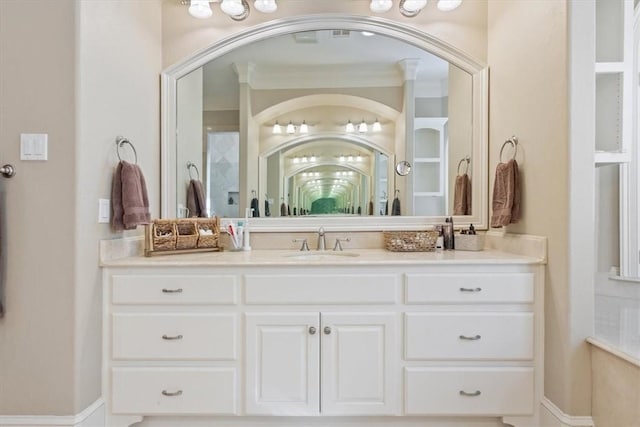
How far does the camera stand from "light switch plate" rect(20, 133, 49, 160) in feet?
5.17

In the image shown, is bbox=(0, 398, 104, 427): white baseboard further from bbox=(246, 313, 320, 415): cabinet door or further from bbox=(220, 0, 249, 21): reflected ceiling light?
bbox=(220, 0, 249, 21): reflected ceiling light

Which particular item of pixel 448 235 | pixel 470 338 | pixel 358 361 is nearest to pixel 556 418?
pixel 470 338

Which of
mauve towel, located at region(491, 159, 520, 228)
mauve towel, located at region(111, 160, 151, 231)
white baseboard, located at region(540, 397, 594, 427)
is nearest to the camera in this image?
white baseboard, located at region(540, 397, 594, 427)

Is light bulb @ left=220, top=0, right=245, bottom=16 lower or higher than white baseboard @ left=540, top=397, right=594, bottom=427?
higher

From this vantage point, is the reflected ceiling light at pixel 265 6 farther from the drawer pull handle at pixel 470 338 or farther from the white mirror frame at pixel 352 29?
the drawer pull handle at pixel 470 338

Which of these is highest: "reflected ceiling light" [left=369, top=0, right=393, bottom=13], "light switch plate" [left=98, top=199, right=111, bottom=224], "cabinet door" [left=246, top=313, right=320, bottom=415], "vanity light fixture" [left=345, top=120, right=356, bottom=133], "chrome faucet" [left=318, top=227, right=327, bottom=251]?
"reflected ceiling light" [left=369, top=0, right=393, bottom=13]

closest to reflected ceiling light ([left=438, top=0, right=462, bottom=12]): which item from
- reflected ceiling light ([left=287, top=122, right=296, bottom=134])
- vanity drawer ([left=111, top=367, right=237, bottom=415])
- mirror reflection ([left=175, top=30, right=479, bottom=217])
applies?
mirror reflection ([left=175, top=30, right=479, bottom=217])

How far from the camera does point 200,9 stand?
87.8 inches

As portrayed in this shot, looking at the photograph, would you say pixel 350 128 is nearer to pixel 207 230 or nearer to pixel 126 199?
pixel 207 230

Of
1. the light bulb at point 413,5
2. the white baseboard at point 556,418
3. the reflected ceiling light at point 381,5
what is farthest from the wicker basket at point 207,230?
the white baseboard at point 556,418

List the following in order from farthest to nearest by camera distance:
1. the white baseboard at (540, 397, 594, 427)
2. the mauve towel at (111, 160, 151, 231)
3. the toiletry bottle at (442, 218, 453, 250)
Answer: the toiletry bottle at (442, 218, 453, 250)
the mauve towel at (111, 160, 151, 231)
the white baseboard at (540, 397, 594, 427)

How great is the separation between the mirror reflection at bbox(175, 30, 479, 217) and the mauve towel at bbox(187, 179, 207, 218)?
0.03 metres

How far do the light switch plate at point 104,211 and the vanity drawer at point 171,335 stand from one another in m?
0.49

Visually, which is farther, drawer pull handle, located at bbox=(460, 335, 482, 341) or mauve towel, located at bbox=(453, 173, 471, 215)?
mauve towel, located at bbox=(453, 173, 471, 215)
